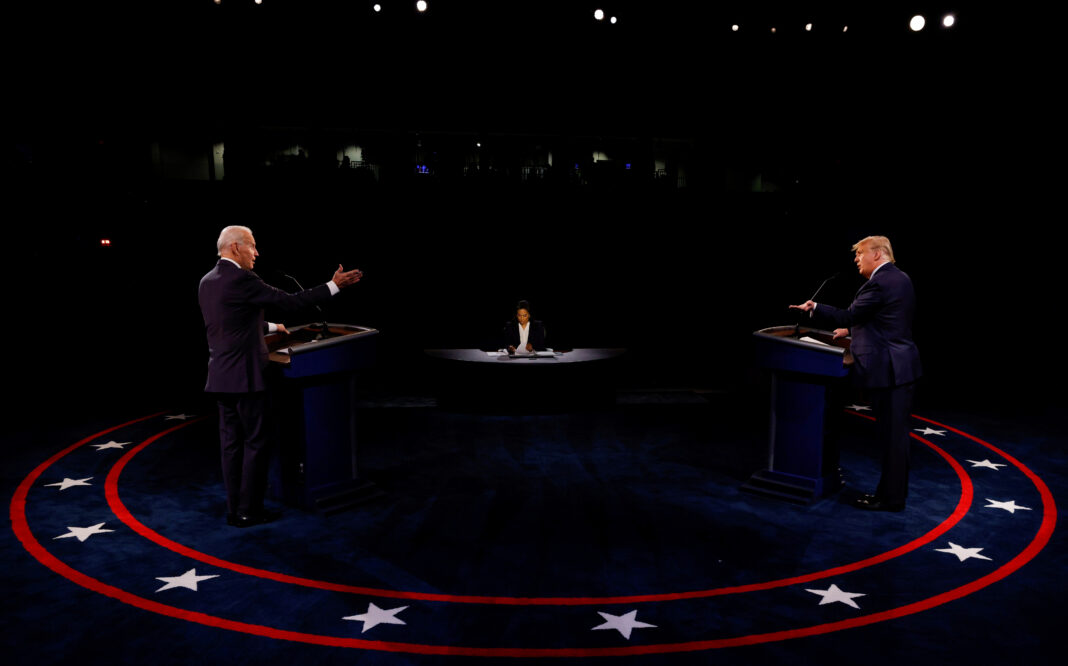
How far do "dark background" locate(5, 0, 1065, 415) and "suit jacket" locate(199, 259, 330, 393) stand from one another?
5.13m

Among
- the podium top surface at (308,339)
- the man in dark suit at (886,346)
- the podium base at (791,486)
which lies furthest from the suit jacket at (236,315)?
the podium base at (791,486)

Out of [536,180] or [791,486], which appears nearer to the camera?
[791,486]

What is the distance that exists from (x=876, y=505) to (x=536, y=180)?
26.8 ft

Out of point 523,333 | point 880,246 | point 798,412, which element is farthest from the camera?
point 523,333

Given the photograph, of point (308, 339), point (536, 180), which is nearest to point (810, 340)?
point (308, 339)

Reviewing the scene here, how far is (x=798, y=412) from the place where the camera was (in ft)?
15.9

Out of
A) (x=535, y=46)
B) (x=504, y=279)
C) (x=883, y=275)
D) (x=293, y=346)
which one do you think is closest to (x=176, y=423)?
(x=293, y=346)

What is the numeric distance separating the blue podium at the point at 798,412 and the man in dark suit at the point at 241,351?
312 cm

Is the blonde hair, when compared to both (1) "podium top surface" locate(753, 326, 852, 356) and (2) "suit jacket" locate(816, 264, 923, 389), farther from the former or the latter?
(1) "podium top surface" locate(753, 326, 852, 356)

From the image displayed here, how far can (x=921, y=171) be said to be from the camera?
9578 millimetres

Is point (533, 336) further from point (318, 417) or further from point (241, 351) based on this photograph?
point (241, 351)

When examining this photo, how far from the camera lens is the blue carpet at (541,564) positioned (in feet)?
9.66

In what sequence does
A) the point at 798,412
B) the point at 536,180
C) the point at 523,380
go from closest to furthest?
the point at 798,412
the point at 523,380
the point at 536,180

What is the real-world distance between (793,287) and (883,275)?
23.4ft
